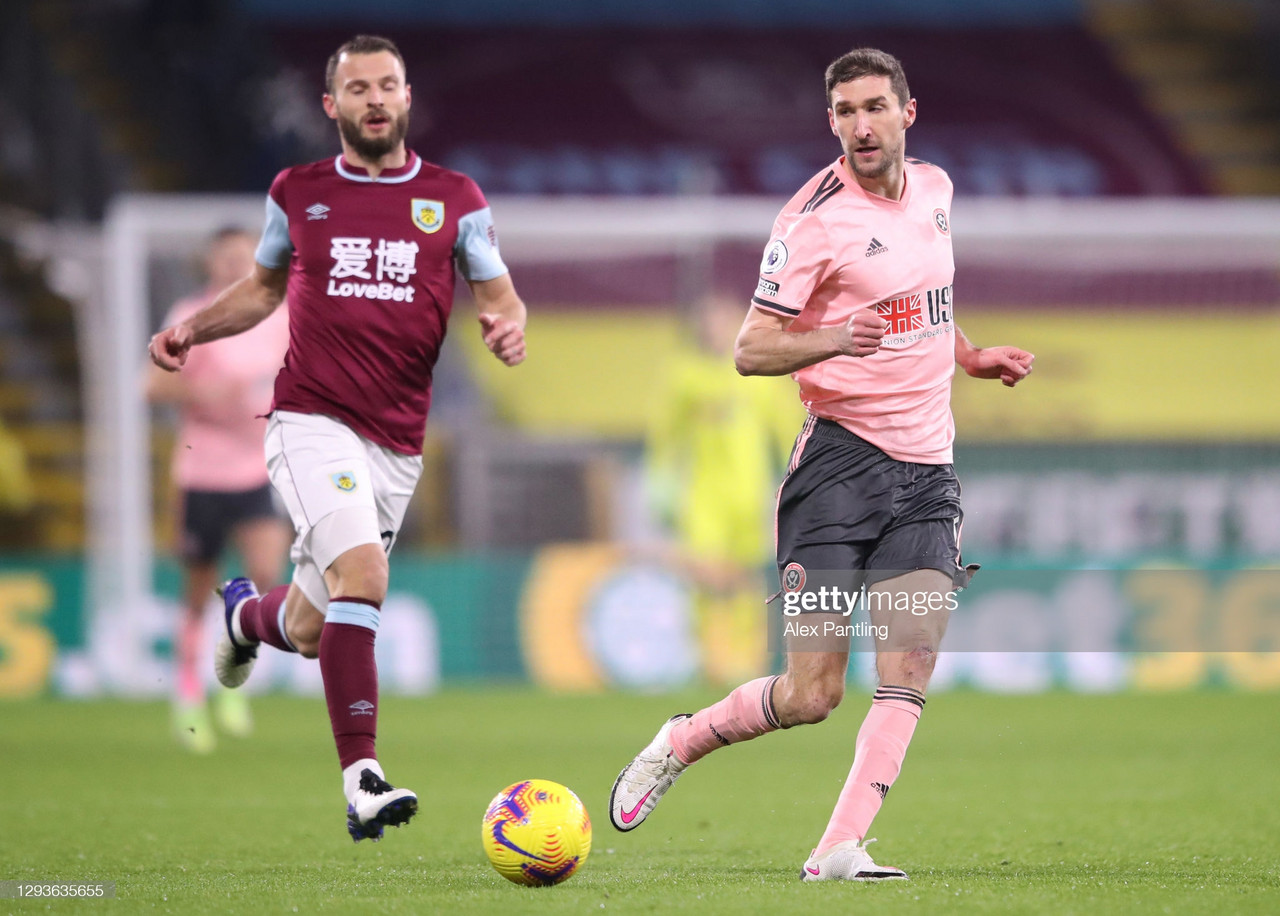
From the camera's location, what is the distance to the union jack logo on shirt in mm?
5148

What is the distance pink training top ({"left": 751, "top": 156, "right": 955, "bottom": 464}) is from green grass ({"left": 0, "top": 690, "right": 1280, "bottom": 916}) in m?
1.26

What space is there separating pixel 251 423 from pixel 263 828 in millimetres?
3812

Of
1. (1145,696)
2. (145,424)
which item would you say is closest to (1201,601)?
(1145,696)

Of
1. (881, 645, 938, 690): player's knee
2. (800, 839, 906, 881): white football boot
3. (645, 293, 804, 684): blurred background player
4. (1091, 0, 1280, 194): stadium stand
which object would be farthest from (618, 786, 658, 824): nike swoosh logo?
(1091, 0, 1280, 194): stadium stand

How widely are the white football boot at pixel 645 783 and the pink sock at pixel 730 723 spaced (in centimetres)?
3

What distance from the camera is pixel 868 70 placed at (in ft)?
16.6

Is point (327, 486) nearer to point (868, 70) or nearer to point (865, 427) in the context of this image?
point (865, 427)

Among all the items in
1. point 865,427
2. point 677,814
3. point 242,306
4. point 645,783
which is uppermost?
point 242,306

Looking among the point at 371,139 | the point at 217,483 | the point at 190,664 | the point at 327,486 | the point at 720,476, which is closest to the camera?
the point at 327,486

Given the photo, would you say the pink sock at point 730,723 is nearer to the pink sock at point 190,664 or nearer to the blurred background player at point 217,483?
the blurred background player at point 217,483

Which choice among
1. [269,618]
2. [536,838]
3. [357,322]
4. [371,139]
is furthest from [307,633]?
[371,139]

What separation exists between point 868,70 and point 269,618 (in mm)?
2628

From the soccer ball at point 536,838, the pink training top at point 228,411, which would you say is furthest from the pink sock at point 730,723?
the pink training top at point 228,411

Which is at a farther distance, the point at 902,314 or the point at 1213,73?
the point at 1213,73
